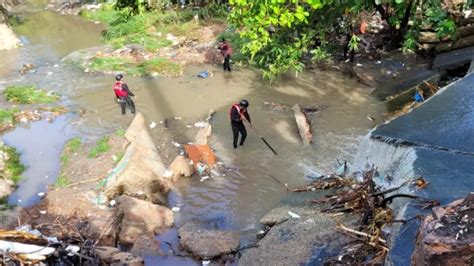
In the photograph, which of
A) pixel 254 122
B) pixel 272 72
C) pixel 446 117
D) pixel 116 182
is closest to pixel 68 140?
pixel 116 182

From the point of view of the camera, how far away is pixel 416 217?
4535 mm

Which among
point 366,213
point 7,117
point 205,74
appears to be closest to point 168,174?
point 366,213

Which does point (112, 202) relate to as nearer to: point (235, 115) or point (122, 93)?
point (235, 115)

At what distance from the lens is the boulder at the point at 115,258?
5816mm

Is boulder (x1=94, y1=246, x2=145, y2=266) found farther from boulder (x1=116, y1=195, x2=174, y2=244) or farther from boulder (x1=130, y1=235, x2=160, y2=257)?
boulder (x1=116, y1=195, x2=174, y2=244)

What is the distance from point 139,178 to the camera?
7.93 metres

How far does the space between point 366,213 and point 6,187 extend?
21.7ft

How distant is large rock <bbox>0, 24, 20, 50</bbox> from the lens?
1817 cm

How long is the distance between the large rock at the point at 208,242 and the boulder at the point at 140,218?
1.45 ft

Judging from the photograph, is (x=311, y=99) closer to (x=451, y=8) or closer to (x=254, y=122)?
(x=254, y=122)

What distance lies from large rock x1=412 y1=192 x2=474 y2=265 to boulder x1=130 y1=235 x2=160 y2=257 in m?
4.18

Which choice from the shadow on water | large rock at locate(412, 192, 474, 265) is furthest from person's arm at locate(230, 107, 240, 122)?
A: large rock at locate(412, 192, 474, 265)

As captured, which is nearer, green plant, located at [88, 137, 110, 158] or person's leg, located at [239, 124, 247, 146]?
person's leg, located at [239, 124, 247, 146]

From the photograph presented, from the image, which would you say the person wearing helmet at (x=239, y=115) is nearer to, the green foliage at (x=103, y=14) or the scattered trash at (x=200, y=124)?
the scattered trash at (x=200, y=124)
